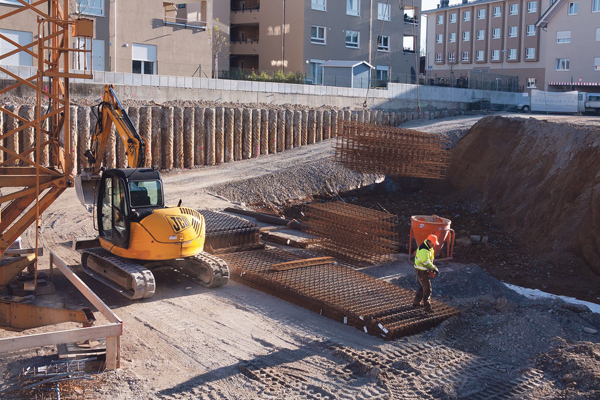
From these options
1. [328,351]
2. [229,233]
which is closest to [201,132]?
[229,233]

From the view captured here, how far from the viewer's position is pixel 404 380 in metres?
8.49

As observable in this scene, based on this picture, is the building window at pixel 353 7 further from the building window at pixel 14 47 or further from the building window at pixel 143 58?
the building window at pixel 14 47

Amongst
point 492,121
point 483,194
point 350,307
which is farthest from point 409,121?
point 350,307

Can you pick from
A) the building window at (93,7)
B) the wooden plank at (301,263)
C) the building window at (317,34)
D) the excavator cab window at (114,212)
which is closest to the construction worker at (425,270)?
the wooden plank at (301,263)

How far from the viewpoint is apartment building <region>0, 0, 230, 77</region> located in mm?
30828

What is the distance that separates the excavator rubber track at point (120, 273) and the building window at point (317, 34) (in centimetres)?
3570

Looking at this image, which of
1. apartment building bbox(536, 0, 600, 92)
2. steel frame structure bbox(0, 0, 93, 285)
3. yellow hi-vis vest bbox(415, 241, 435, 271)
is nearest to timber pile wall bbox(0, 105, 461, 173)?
steel frame structure bbox(0, 0, 93, 285)

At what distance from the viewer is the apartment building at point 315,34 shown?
45594mm

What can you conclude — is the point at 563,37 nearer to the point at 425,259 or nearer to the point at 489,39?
the point at 489,39

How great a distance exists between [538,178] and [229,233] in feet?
36.9

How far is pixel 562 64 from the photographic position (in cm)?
5528

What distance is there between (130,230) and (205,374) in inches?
169

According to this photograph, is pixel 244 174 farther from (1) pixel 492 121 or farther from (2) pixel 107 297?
(2) pixel 107 297

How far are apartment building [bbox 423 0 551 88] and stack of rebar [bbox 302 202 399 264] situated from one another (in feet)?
152
